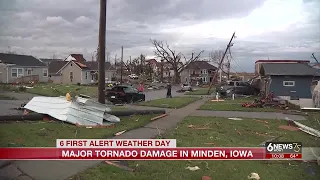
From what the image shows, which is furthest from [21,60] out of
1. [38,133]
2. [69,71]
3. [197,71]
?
[197,71]

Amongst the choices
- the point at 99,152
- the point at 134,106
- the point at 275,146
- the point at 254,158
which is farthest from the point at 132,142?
the point at 134,106

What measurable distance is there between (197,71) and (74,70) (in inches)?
54.2

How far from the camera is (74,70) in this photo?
10.5ft

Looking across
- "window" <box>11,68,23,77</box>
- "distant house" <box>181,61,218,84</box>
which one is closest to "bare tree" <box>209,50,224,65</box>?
"distant house" <box>181,61,218,84</box>

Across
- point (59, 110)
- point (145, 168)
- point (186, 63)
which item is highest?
point (186, 63)

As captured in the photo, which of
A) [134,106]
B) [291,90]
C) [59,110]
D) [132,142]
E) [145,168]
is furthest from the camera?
[134,106]

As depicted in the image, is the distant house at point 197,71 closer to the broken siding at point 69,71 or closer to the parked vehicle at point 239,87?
the parked vehicle at point 239,87

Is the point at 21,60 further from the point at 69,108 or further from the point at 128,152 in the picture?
the point at 128,152

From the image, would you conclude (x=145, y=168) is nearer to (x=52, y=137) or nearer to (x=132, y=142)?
(x=132, y=142)

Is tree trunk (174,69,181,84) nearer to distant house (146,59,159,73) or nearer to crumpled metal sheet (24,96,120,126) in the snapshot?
distant house (146,59,159,73)

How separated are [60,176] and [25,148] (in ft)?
1.48

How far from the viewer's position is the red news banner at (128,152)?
286cm

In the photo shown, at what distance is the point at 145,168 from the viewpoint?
337 cm

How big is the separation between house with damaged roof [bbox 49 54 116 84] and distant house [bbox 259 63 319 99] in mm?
1698
